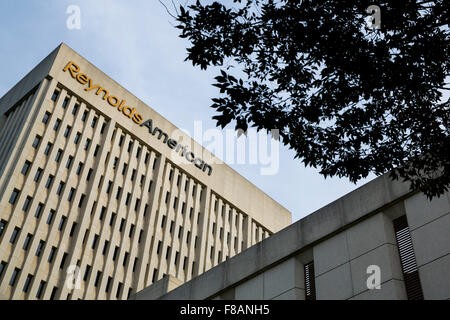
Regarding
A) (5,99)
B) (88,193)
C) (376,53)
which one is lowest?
(376,53)

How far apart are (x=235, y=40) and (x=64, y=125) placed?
4139 cm

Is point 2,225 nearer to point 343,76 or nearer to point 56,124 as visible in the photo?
point 56,124

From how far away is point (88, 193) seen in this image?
1871 inches

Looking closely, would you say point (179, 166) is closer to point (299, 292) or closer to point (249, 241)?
point (249, 241)

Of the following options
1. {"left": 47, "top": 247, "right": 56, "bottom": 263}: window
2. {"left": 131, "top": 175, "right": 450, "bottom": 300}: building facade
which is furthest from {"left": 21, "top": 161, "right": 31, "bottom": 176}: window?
{"left": 131, "top": 175, "right": 450, "bottom": 300}: building facade

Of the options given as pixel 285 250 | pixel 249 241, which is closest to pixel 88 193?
pixel 249 241

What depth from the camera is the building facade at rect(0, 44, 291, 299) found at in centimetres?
4203

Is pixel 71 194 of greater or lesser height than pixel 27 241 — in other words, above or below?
above

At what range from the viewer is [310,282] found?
682 inches

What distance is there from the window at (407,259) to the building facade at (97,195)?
104 feet

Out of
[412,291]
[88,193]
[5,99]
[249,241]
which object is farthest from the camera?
[249,241]

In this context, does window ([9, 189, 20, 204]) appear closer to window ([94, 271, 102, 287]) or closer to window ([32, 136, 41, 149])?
window ([32, 136, 41, 149])

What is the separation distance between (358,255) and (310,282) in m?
2.23

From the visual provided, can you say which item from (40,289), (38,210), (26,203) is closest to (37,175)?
(26,203)
